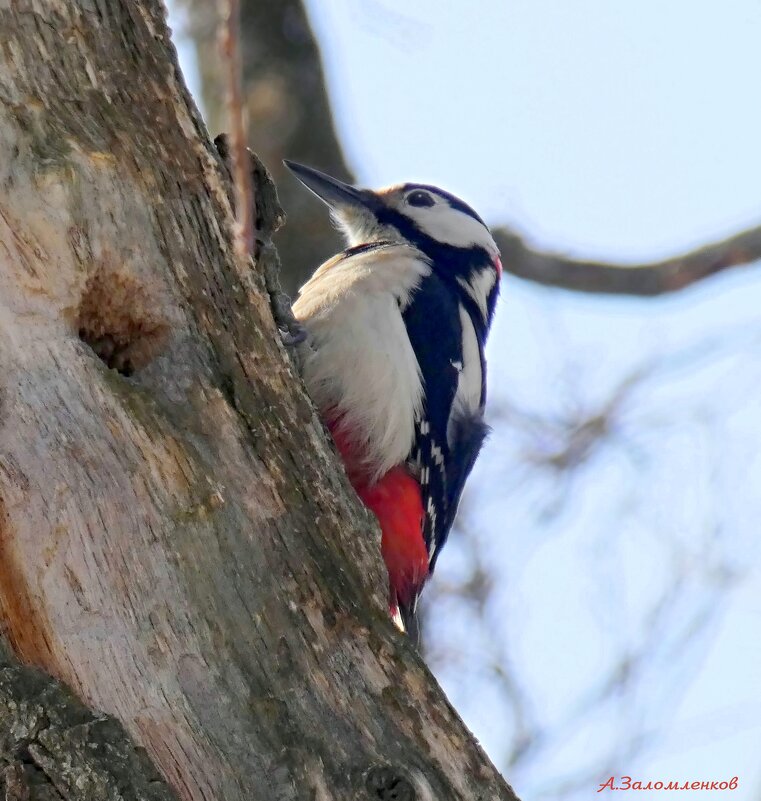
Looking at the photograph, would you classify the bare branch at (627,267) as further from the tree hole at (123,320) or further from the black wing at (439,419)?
the tree hole at (123,320)

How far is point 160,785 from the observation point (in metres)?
1.91

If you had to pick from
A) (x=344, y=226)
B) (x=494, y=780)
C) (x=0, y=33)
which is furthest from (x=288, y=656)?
(x=344, y=226)

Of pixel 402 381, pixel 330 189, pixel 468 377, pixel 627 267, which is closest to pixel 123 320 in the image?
pixel 402 381

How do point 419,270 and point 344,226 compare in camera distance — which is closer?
point 419,270

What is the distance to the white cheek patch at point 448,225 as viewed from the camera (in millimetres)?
4113

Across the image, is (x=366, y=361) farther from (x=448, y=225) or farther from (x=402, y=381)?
(x=448, y=225)

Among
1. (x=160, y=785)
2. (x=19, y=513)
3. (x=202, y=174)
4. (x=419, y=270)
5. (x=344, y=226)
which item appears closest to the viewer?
(x=160, y=785)

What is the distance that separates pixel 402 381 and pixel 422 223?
97 centimetres

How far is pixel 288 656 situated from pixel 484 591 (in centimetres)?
404

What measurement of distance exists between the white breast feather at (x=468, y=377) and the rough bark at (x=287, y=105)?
0.76m

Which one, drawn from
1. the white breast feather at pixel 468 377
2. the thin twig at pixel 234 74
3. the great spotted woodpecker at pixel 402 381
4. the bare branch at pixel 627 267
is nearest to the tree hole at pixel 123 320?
the thin twig at pixel 234 74

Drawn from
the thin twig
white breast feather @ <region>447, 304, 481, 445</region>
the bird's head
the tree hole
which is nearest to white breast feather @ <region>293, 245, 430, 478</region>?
Result: white breast feather @ <region>447, 304, 481, 445</region>

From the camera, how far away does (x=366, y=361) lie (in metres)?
3.22

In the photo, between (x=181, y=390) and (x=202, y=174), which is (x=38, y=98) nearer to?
(x=202, y=174)
